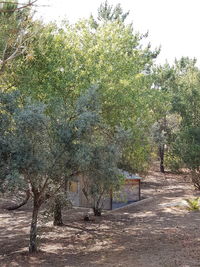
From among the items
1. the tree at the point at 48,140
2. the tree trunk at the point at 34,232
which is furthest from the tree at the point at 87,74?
the tree trunk at the point at 34,232

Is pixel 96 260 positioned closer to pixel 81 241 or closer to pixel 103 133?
pixel 81 241

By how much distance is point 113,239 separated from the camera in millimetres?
15508

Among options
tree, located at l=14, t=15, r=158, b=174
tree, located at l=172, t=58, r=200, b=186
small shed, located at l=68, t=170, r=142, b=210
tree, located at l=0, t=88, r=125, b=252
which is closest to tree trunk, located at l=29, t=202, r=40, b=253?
tree, located at l=0, t=88, r=125, b=252

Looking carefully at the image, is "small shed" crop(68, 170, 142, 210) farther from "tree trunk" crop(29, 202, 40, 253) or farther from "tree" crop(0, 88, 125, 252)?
"tree" crop(0, 88, 125, 252)

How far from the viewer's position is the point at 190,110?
2930cm

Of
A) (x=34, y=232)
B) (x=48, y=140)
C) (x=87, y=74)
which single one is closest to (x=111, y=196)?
(x=87, y=74)

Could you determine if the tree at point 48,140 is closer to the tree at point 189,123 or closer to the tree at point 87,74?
the tree at point 87,74

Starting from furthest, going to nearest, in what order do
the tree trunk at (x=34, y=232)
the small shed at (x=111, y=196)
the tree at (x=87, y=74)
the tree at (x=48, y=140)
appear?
the small shed at (x=111, y=196) < the tree at (x=87, y=74) < the tree trunk at (x=34, y=232) < the tree at (x=48, y=140)

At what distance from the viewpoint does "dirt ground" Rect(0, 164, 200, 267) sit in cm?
1201

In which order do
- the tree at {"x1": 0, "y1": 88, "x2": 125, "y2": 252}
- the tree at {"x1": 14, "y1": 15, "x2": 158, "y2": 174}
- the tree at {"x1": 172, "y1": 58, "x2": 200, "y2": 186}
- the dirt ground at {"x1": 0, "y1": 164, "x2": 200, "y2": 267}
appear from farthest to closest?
the tree at {"x1": 172, "y1": 58, "x2": 200, "y2": 186}
the tree at {"x1": 14, "y1": 15, "x2": 158, "y2": 174}
the dirt ground at {"x1": 0, "y1": 164, "x2": 200, "y2": 267}
the tree at {"x1": 0, "y1": 88, "x2": 125, "y2": 252}

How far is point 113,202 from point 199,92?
12.0m

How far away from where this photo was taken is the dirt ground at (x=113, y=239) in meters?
12.0

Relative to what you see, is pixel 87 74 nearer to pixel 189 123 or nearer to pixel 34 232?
pixel 34 232

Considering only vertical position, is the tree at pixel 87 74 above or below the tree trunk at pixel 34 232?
above
